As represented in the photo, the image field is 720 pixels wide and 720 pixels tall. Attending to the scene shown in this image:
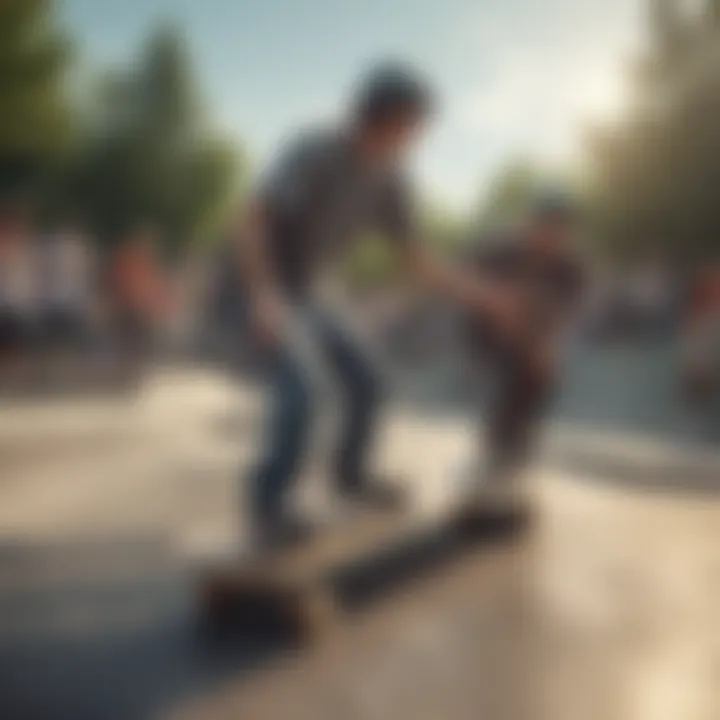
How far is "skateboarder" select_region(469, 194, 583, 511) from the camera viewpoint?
2129 mm

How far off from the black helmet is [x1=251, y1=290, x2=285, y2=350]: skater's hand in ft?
1.34

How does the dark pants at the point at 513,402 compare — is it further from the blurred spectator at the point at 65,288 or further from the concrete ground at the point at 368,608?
the blurred spectator at the point at 65,288

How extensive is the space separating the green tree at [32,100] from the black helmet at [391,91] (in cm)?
49

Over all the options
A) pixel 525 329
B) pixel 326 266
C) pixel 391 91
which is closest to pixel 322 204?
pixel 326 266

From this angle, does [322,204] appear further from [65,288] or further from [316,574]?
[316,574]

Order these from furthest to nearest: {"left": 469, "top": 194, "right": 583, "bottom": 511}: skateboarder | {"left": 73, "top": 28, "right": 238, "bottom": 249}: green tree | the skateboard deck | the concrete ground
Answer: the skateboard deck, {"left": 469, "top": 194, "right": 583, "bottom": 511}: skateboarder, the concrete ground, {"left": 73, "top": 28, "right": 238, "bottom": 249}: green tree

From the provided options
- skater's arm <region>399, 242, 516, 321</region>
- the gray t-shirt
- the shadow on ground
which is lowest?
the shadow on ground

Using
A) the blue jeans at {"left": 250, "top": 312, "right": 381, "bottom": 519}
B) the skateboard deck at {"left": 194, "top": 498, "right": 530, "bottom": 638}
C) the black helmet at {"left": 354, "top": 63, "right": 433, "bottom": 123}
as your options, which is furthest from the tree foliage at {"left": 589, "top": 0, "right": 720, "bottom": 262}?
the skateboard deck at {"left": 194, "top": 498, "right": 530, "bottom": 638}

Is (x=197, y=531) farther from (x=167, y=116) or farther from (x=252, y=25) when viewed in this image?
(x=252, y=25)

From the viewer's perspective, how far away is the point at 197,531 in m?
2.48

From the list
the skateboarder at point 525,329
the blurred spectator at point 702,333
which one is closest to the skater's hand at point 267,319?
the skateboarder at point 525,329

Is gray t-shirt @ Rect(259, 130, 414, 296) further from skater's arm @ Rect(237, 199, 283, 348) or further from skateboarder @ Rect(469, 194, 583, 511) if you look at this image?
skateboarder @ Rect(469, 194, 583, 511)

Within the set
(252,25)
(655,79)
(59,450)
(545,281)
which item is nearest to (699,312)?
(545,281)

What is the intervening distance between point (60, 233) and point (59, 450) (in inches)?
58.0
